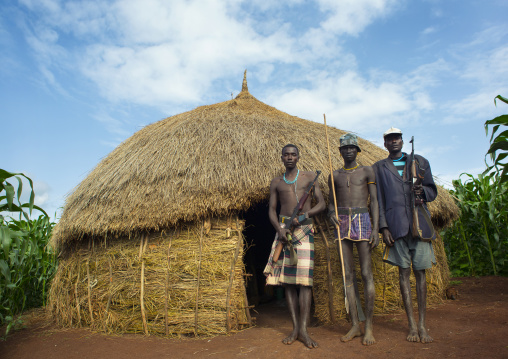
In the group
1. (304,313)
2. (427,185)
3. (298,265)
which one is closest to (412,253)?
(427,185)

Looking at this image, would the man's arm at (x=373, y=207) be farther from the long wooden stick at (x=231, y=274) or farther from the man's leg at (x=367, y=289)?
the long wooden stick at (x=231, y=274)

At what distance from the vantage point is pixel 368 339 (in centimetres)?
395

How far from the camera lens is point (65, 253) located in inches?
247

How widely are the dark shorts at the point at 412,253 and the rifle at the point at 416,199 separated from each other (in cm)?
→ 9

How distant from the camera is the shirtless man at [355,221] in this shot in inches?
161

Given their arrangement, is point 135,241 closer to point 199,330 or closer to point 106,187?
point 106,187

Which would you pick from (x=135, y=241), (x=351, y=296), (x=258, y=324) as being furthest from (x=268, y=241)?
(x=351, y=296)

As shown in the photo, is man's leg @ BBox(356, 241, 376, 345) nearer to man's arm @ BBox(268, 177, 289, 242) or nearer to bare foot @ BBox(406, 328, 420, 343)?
bare foot @ BBox(406, 328, 420, 343)

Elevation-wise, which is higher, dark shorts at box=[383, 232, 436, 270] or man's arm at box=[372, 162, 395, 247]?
man's arm at box=[372, 162, 395, 247]

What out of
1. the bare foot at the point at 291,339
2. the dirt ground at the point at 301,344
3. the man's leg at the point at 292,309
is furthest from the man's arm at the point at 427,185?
the bare foot at the point at 291,339

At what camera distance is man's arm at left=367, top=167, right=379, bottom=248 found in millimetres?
4102

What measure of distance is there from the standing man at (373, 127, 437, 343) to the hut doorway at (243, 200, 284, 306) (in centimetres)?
389

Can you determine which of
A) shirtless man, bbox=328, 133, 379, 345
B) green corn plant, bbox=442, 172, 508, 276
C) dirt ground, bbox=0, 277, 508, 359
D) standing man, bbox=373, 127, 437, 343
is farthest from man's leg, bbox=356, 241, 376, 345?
green corn plant, bbox=442, 172, 508, 276

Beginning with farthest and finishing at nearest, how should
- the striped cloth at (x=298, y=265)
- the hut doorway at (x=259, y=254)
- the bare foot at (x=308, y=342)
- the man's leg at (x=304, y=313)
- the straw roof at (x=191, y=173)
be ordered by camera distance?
the hut doorway at (x=259, y=254) → the straw roof at (x=191, y=173) → the striped cloth at (x=298, y=265) → the man's leg at (x=304, y=313) → the bare foot at (x=308, y=342)
